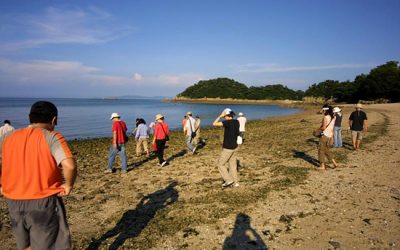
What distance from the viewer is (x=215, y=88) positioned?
185375 mm

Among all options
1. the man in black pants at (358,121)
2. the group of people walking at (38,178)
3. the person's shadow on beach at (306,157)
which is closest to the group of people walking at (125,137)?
the person's shadow on beach at (306,157)

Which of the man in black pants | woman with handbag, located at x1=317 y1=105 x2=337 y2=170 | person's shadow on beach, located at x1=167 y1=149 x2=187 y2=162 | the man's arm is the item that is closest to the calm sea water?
person's shadow on beach, located at x1=167 y1=149 x2=187 y2=162

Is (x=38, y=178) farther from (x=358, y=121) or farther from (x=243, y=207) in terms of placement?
(x=358, y=121)

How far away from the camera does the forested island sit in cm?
7525

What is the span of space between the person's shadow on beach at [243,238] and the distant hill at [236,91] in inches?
6348

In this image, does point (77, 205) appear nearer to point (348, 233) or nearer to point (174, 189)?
point (174, 189)

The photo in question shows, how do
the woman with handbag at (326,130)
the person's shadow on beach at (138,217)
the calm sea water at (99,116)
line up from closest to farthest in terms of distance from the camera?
the person's shadow on beach at (138,217)
the woman with handbag at (326,130)
the calm sea water at (99,116)

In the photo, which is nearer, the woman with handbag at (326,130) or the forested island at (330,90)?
the woman with handbag at (326,130)

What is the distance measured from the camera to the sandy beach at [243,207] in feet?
18.2

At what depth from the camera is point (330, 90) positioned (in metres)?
112

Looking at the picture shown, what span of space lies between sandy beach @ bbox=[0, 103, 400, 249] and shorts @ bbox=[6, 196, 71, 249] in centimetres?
241

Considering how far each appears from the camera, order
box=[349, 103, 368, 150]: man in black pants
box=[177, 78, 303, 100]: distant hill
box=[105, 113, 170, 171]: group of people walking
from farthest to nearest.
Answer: box=[177, 78, 303, 100]: distant hill
box=[349, 103, 368, 150]: man in black pants
box=[105, 113, 170, 171]: group of people walking

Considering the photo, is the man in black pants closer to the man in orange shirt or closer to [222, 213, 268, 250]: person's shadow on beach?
[222, 213, 268, 250]: person's shadow on beach

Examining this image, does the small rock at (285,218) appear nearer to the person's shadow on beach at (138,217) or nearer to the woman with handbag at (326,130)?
the person's shadow on beach at (138,217)
